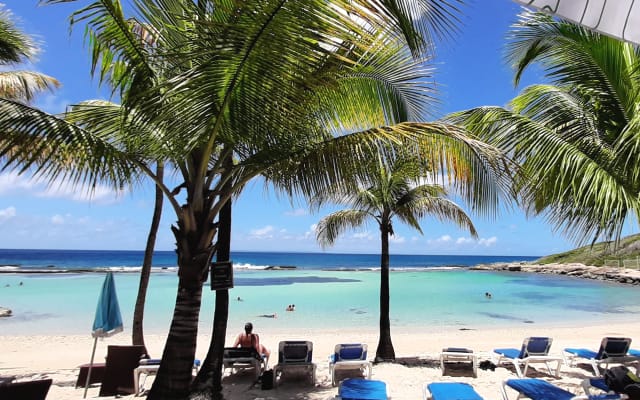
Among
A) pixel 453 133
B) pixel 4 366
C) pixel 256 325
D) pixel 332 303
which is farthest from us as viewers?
pixel 332 303

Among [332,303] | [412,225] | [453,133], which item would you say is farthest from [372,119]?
[332,303]

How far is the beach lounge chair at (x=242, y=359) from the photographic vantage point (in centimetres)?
688

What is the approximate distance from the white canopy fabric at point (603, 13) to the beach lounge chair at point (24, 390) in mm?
5044

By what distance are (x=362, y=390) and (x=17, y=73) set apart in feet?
30.9

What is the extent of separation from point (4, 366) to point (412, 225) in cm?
944

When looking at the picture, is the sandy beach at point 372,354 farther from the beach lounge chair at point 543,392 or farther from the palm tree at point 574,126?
the palm tree at point 574,126

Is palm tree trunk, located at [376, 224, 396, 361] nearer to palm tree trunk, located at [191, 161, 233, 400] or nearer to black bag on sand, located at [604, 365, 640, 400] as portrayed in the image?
palm tree trunk, located at [191, 161, 233, 400]

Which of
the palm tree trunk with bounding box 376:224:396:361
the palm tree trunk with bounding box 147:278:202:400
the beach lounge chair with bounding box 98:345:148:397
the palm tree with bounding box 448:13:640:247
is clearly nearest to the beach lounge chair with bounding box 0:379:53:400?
the palm tree trunk with bounding box 147:278:202:400

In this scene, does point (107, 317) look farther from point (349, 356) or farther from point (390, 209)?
point (390, 209)

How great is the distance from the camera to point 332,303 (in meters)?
23.5

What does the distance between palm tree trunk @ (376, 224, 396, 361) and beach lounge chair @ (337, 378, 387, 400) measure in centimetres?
314

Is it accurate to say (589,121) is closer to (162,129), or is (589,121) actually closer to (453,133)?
(453,133)

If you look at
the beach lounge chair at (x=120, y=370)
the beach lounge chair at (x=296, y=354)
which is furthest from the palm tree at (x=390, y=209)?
the beach lounge chair at (x=120, y=370)

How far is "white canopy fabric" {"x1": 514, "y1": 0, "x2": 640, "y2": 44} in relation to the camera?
6.05ft
